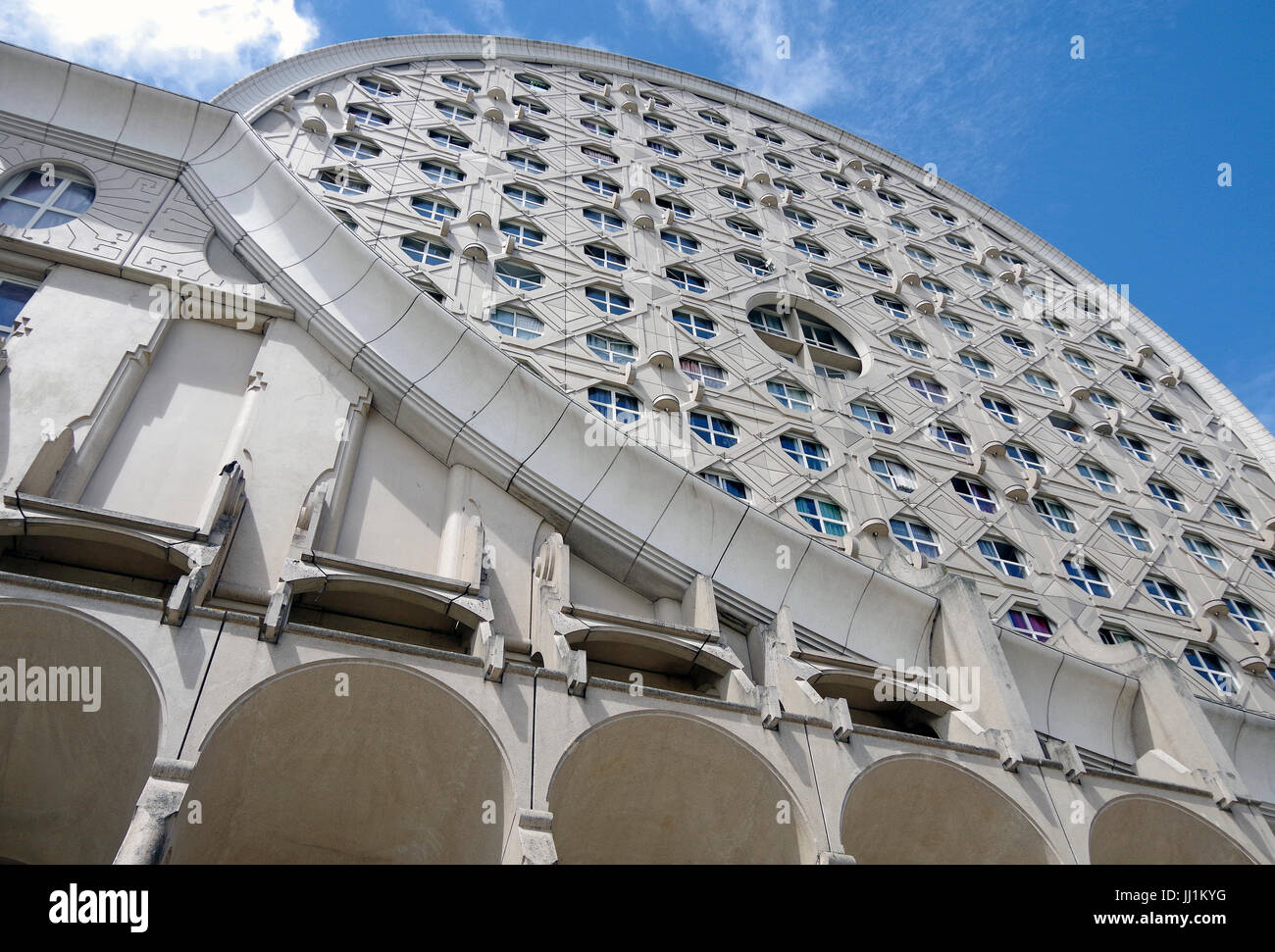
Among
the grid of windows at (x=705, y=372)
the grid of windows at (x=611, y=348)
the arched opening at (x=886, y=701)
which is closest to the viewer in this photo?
the arched opening at (x=886, y=701)

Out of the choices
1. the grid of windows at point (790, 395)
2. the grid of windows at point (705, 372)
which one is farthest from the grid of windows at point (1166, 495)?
the grid of windows at point (705, 372)

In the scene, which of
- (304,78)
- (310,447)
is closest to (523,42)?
(304,78)

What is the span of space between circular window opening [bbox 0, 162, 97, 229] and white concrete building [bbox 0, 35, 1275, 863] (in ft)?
0.17

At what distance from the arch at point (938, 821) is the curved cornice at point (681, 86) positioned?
14204 millimetres

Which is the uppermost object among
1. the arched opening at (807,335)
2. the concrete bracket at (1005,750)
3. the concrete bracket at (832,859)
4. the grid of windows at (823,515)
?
the arched opening at (807,335)

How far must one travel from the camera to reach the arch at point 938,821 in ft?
27.7

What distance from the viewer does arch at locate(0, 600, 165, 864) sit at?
6.52 metres

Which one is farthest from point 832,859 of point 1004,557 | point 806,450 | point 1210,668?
point 1210,668

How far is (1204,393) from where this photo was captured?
2122 centimetres

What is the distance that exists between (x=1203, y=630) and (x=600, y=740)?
10.6 m

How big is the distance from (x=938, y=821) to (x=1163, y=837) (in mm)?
2531

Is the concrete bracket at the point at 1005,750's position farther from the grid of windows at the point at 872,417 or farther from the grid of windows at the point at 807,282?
the grid of windows at the point at 872,417
